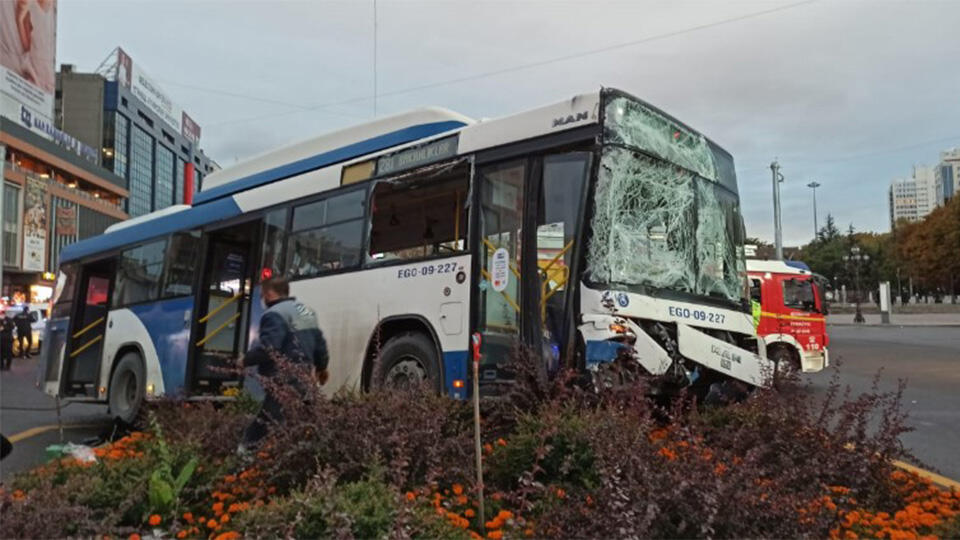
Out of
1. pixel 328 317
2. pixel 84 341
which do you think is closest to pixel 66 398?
pixel 84 341

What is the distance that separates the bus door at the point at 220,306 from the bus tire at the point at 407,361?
11.1 ft

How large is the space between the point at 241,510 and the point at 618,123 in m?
4.36

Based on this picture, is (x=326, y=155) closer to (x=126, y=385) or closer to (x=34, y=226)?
(x=126, y=385)

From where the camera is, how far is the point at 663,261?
6551 millimetres

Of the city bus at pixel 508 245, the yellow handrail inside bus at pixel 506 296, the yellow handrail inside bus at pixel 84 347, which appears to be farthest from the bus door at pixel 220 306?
the yellow handrail inside bus at pixel 506 296

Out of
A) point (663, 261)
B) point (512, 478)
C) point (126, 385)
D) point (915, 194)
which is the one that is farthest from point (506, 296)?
point (915, 194)

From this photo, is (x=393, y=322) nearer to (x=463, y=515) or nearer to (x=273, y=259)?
(x=273, y=259)

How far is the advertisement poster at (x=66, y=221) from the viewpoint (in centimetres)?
6194

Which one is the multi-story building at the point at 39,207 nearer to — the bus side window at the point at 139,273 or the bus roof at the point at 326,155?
the bus side window at the point at 139,273

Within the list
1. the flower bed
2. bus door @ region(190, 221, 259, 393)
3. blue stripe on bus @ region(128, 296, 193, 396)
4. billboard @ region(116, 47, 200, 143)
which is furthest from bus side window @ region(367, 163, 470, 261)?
billboard @ region(116, 47, 200, 143)

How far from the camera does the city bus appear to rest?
6133mm

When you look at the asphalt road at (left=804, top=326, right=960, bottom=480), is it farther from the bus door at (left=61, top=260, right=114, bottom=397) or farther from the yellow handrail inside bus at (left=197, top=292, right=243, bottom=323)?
the bus door at (left=61, top=260, right=114, bottom=397)

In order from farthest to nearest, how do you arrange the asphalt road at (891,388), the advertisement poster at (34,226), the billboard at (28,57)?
the advertisement poster at (34,226), the billboard at (28,57), the asphalt road at (891,388)

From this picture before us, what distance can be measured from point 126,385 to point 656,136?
8.93m
